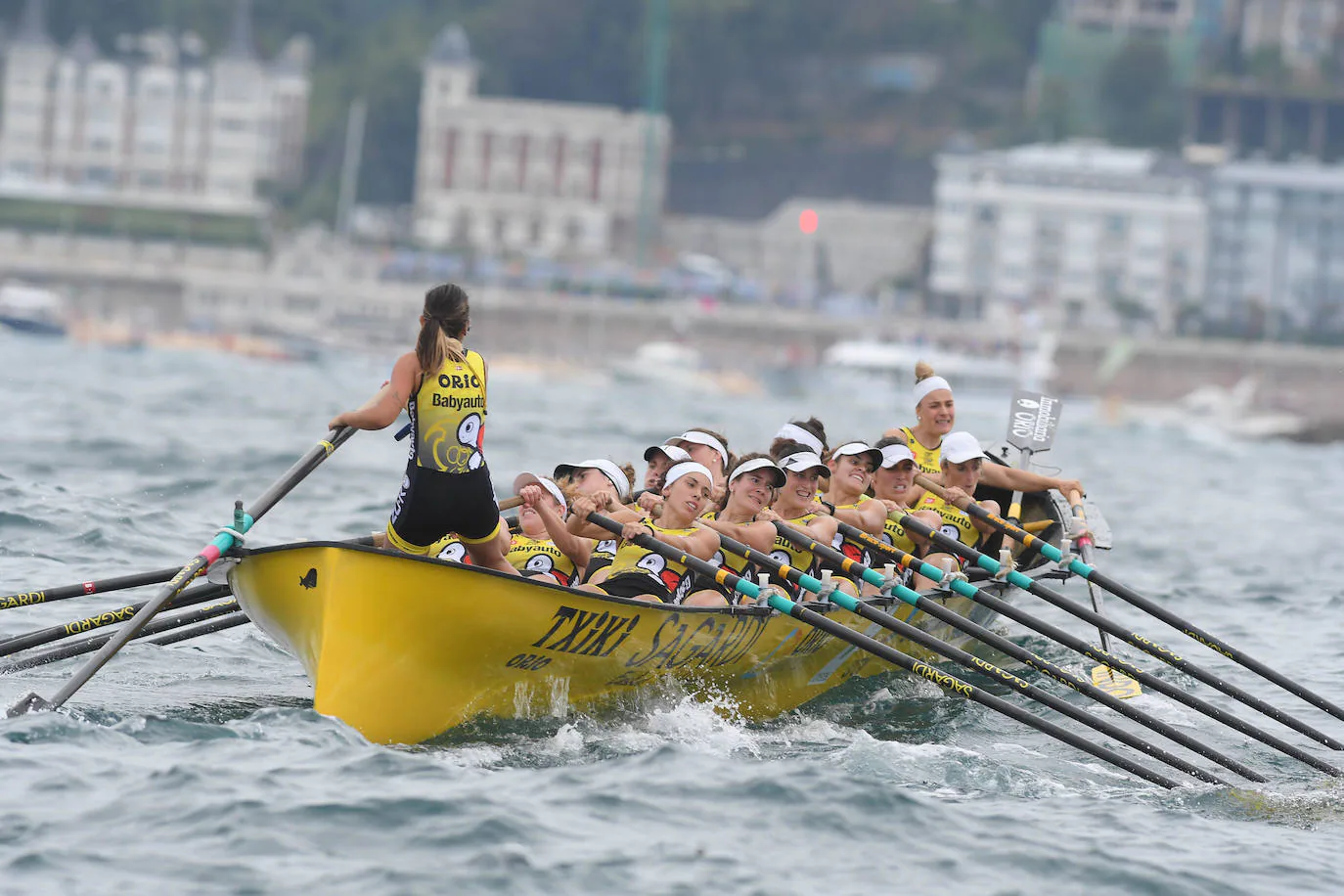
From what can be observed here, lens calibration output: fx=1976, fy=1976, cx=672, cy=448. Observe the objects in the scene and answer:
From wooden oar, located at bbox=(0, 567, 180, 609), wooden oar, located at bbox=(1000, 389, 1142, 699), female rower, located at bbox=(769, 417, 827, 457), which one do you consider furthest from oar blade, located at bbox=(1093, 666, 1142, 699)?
wooden oar, located at bbox=(0, 567, 180, 609)

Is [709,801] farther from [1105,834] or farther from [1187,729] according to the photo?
[1187,729]

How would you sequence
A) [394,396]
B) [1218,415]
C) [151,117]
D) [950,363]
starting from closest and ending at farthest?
[394,396], [950,363], [1218,415], [151,117]

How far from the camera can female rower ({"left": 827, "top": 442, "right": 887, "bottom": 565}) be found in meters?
12.3

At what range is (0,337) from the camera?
79.9m

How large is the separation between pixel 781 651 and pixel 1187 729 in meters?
2.94

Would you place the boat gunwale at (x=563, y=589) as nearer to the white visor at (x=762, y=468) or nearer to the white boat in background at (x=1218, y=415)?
the white visor at (x=762, y=468)

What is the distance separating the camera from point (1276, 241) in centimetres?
10319

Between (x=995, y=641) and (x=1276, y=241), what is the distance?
3841 inches

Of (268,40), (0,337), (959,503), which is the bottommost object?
(0,337)

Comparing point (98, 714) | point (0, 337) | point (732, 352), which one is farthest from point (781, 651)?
point (732, 352)

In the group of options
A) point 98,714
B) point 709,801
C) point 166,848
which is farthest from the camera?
point 98,714

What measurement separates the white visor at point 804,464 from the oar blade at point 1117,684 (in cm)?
230

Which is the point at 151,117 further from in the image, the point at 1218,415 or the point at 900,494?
the point at 900,494

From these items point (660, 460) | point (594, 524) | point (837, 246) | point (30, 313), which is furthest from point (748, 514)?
point (837, 246)
